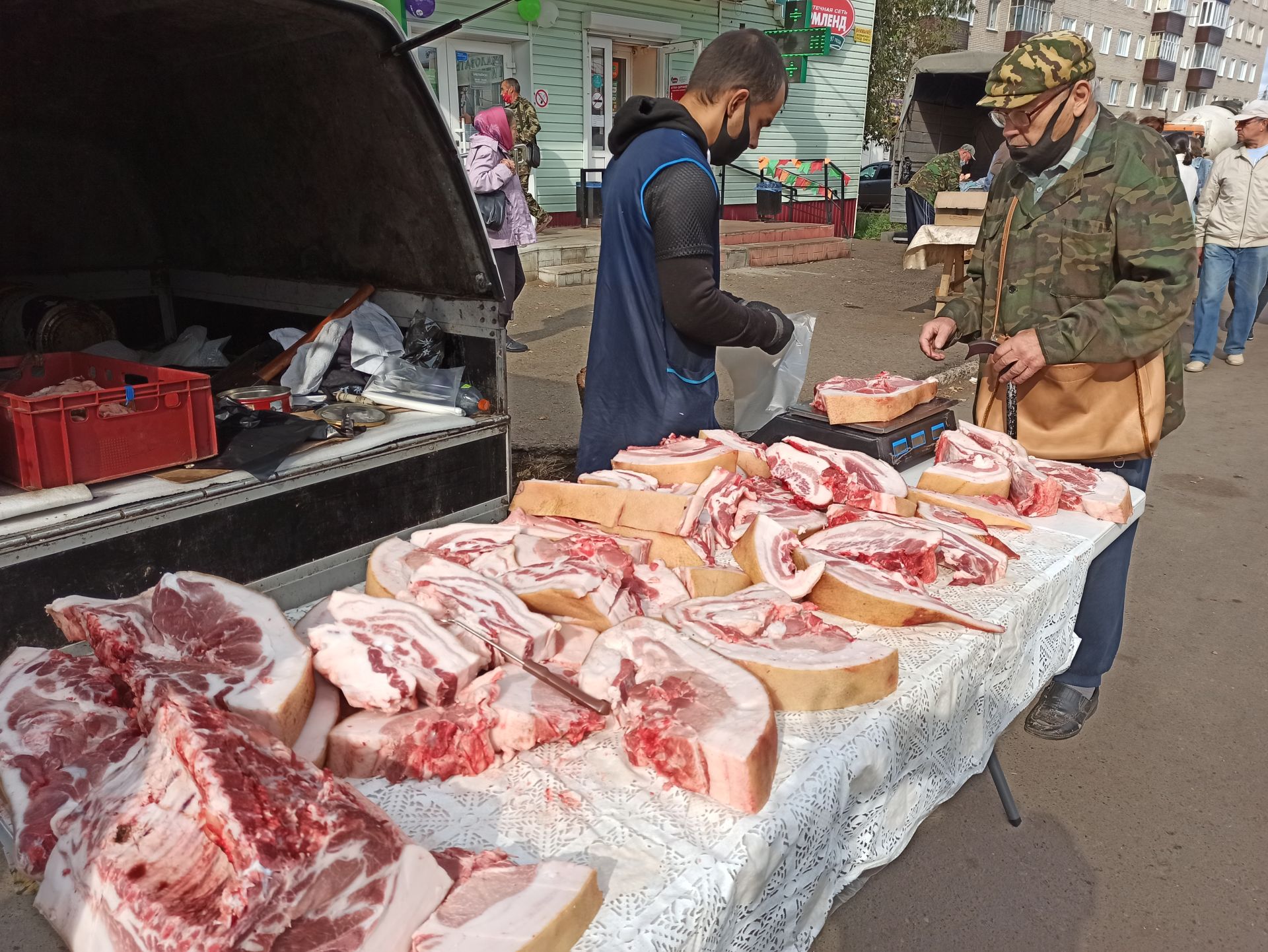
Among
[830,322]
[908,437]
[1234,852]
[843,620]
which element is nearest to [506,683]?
[843,620]

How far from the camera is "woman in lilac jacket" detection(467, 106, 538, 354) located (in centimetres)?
829

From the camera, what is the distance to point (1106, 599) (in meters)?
3.42

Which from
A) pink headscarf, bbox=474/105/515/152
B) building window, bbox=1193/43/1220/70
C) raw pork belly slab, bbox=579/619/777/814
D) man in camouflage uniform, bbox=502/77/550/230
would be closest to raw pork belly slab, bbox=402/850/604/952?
raw pork belly slab, bbox=579/619/777/814

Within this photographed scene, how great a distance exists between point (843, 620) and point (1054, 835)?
1755 mm

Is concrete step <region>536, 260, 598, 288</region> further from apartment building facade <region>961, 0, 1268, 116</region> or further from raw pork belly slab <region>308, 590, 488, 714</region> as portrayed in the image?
apartment building facade <region>961, 0, 1268, 116</region>

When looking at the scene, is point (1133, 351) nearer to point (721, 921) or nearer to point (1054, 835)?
point (1054, 835)

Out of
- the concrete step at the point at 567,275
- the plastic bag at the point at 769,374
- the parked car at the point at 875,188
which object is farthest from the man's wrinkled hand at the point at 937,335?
the parked car at the point at 875,188

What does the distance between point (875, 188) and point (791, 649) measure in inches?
1094

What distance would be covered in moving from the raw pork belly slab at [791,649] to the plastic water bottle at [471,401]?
6.14 feet

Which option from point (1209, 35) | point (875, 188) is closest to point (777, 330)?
point (875, 188)

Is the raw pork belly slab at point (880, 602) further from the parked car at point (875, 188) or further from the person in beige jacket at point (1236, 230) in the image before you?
the parked car at point (875, 188)

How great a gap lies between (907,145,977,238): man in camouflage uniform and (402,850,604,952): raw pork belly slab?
1544 centimetres

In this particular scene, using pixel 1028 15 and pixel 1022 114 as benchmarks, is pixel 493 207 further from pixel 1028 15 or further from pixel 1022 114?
pixel 1028 15

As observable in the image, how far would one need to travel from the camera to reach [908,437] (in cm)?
323
